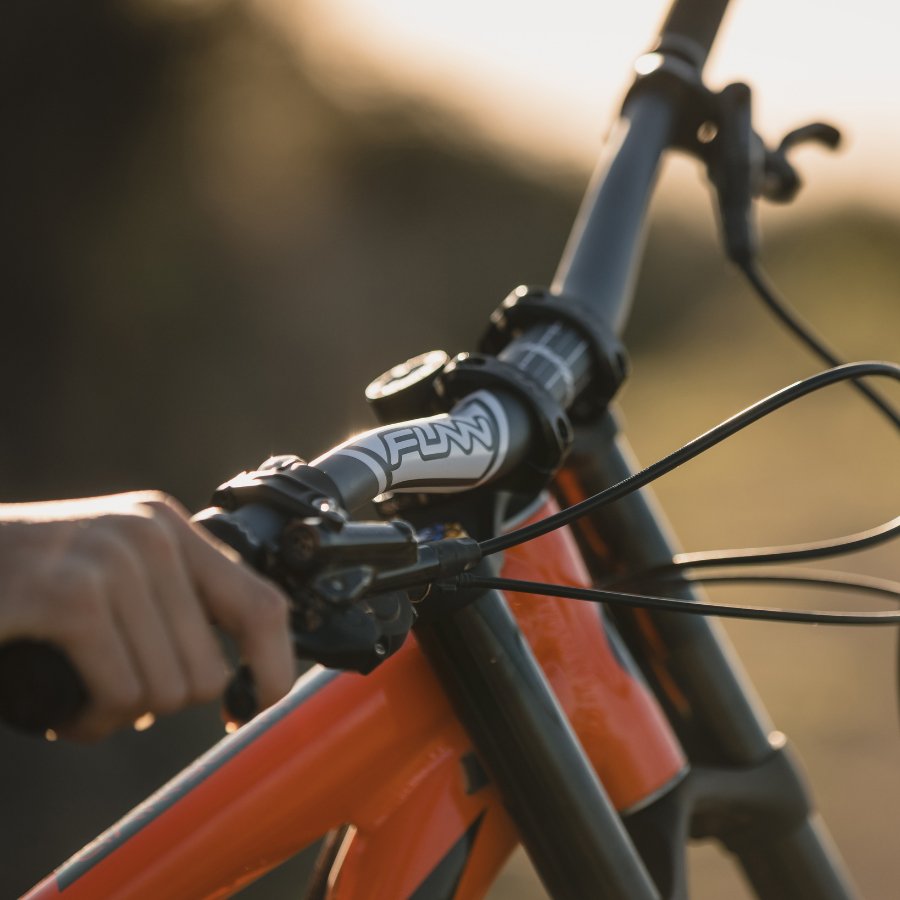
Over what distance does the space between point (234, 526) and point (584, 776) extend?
1.63ft

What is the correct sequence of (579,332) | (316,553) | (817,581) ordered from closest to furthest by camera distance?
(316,553) → (579,332) → (817,581)

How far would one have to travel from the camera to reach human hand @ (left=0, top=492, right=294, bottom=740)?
60 centimetres

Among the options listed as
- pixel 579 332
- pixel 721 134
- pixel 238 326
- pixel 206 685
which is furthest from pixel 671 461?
pixel 238 326

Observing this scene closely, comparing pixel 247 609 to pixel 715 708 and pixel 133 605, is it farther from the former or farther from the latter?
pixel 715 708

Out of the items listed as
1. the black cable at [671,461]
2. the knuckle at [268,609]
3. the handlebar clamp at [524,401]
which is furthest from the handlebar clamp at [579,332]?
the knuckle at [268,609]

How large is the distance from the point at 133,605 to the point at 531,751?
55 cm

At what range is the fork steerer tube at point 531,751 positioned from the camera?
42.3 inches

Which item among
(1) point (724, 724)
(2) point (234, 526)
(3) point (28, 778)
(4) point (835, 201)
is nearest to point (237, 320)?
(3) point (28, 778)

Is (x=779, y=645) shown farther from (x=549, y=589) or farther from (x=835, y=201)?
(x=835, y=201)

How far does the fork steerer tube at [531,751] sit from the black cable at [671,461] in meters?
0.11

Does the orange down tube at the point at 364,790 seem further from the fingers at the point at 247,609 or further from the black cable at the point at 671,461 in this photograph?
the fingers at the point at 247,609

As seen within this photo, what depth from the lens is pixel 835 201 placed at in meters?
15.7

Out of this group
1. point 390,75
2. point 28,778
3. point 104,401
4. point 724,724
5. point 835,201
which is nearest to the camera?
point 724,724

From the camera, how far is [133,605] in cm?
61
